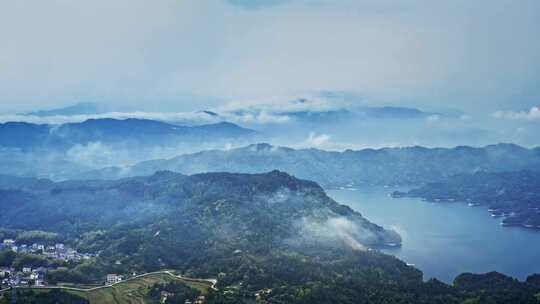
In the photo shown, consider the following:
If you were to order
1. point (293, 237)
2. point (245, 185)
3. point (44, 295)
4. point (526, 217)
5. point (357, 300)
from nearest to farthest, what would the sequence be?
point (44, 295), point (357, 300), point (293, 237), point (245, 185), point (526, 217)

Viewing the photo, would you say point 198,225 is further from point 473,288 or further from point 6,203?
point 6,203

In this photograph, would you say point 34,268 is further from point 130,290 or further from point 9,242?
point 9,242

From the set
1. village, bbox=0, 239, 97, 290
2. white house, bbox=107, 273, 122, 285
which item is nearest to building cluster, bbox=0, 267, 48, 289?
village, bbox=0, 239, 97, 290

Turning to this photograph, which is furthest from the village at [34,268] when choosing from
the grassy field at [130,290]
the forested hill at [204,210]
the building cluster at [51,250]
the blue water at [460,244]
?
the blue water at [460,244]

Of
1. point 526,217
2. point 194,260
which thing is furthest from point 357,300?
point 526,217

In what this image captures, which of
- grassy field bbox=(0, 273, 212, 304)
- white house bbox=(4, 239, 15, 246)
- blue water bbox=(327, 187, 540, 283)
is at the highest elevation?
blue water bbox=(327, 187, 540, 283)

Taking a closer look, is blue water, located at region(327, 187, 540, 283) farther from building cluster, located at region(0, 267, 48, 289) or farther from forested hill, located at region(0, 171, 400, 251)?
building cluster, located at region(0, 267, 48, 289)

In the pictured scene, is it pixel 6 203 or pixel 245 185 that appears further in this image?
pixel 6 203
